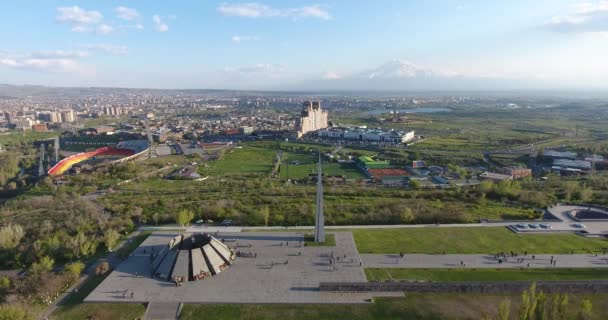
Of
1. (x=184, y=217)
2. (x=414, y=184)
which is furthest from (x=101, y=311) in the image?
(x=414, y=184)

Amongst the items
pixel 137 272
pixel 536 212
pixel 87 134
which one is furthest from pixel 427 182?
pixel 87 134

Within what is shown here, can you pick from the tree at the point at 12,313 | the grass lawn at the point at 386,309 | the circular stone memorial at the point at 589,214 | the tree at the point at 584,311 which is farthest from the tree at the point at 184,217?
the circular stone memorial at the point at 589,214

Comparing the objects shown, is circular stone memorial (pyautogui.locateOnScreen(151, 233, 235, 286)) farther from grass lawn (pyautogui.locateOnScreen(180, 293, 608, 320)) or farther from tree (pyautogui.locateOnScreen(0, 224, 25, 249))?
tree (pyautogui.locateOnScreen(0, 224, 25, 249))

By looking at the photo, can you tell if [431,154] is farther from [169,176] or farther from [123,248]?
[123,248]

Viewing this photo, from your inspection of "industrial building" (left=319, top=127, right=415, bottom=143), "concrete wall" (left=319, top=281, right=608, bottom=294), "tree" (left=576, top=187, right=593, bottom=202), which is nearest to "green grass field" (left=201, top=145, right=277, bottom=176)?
"industrial building" (left=319, top=127, right=415, bottom=143)

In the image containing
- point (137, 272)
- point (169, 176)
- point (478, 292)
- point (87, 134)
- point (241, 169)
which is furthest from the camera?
point (87, 134)

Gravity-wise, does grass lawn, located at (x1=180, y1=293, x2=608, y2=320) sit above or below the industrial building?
below

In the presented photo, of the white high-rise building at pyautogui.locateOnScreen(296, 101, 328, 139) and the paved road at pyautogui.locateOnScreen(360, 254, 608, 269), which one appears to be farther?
the white high-rise building at pyautogui.locateOnScreen(296, 101, 328, 139)
